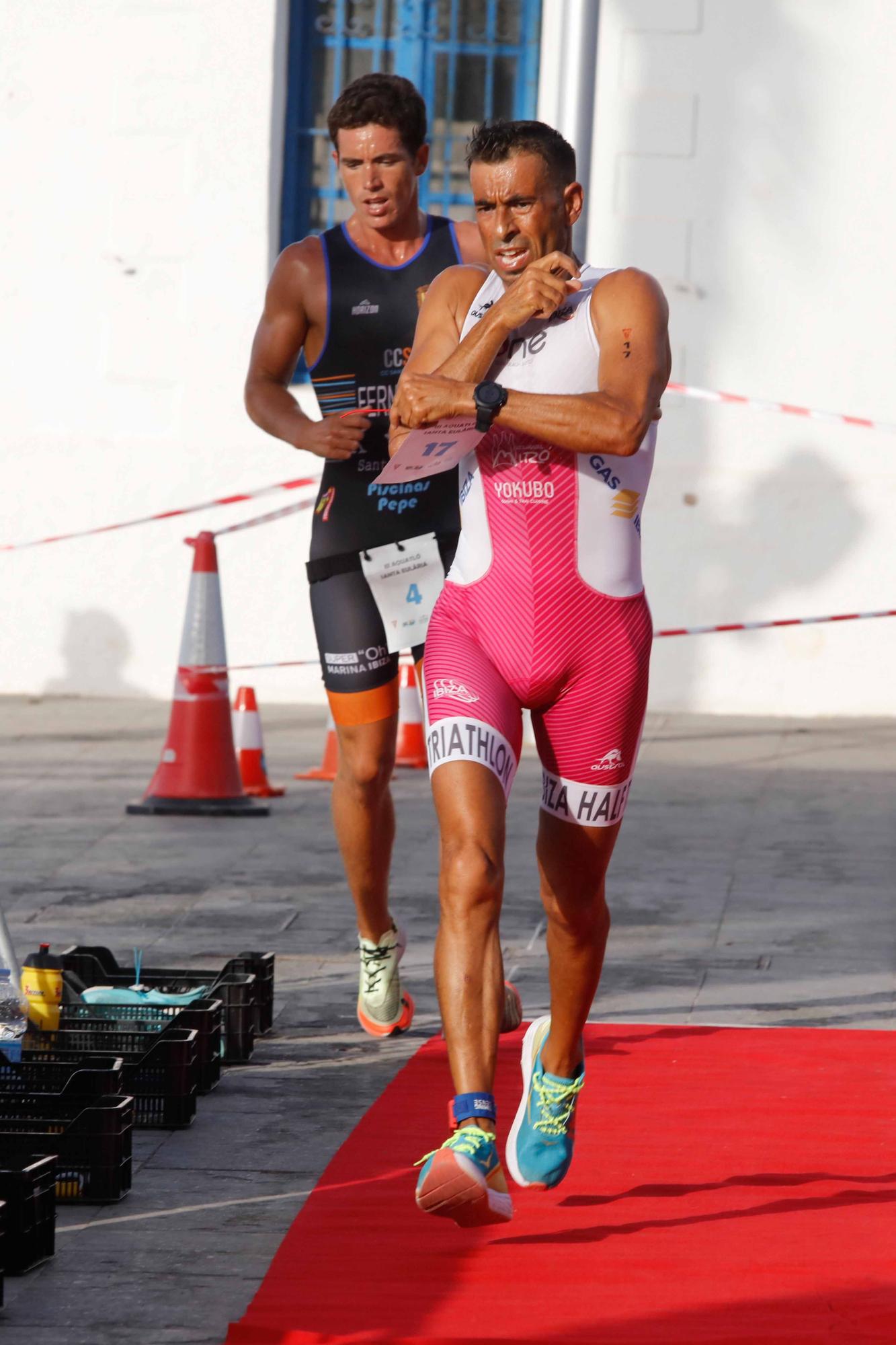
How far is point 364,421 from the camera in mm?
5410

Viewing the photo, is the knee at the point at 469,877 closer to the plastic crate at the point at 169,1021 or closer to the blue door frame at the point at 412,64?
the plastic crate at the point at 169,1021

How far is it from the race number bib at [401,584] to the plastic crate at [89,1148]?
1762mm

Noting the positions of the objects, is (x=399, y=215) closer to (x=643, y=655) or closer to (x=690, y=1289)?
(x=643, y=655)

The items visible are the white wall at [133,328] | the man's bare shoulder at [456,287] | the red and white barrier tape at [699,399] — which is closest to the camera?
the man's bare shoulder at [456,287]

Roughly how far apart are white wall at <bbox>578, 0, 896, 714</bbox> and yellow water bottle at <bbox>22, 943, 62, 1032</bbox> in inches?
324

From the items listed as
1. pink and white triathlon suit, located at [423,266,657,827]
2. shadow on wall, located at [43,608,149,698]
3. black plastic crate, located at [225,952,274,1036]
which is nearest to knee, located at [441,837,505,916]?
pink and white triathlon suit, located at [423,266,657,827]

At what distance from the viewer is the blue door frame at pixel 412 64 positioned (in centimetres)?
1334

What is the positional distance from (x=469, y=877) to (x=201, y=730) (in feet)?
18.3

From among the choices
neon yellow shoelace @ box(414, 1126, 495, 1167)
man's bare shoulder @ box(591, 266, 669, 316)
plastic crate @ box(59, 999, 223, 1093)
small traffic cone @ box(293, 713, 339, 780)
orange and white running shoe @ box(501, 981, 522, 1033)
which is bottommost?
small traffic cone @ box(293, 713, 339, 780)

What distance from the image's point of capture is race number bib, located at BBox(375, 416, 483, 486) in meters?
4.00

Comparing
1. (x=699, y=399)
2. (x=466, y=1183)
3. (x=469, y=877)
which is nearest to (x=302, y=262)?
(x=469, y=877)

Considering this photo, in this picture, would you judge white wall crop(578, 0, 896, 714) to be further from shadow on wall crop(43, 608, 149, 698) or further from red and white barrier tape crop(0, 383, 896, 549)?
shadow on wall crop(43, 608, 149, 698)

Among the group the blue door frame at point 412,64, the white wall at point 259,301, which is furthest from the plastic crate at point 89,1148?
the blue door frame at point 412,64

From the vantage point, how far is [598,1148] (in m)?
4.52
